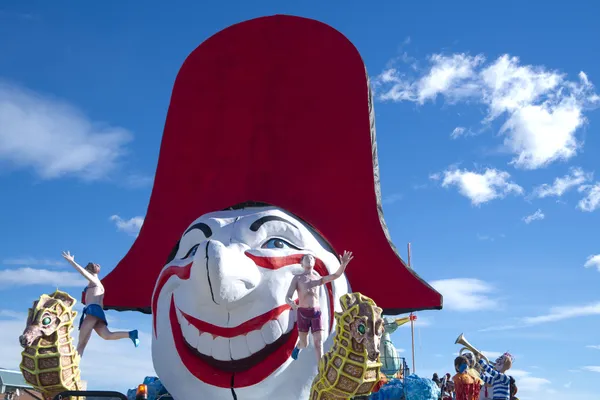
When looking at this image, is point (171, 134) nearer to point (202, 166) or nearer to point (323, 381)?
point (202, 166)

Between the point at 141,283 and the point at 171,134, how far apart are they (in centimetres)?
183

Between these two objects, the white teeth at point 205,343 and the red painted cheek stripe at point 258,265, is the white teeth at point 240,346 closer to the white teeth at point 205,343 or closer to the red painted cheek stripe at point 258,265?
the red painted cheek stripe at point 258,265

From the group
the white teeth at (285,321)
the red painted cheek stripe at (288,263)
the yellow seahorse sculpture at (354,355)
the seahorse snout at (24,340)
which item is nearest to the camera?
the yellow seahorse sculpture at (354,355)

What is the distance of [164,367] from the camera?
5527mm

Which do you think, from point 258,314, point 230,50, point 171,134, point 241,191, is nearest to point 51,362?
point 258,314

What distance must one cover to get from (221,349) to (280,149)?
232 cm

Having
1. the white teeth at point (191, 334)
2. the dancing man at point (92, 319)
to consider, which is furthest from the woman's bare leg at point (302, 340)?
the dancing man at point (92, 319)

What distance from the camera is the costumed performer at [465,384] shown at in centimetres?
773

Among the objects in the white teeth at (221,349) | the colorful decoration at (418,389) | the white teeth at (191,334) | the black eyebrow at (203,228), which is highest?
the black eyebrow at (203,228)

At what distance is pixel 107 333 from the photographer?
5594 millimetres

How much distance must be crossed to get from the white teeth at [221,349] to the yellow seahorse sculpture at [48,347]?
3.77 ft

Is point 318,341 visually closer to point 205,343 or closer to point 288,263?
point 288,263

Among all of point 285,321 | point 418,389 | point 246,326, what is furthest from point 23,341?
point 418,389

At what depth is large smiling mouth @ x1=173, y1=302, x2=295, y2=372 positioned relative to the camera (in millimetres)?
5062
